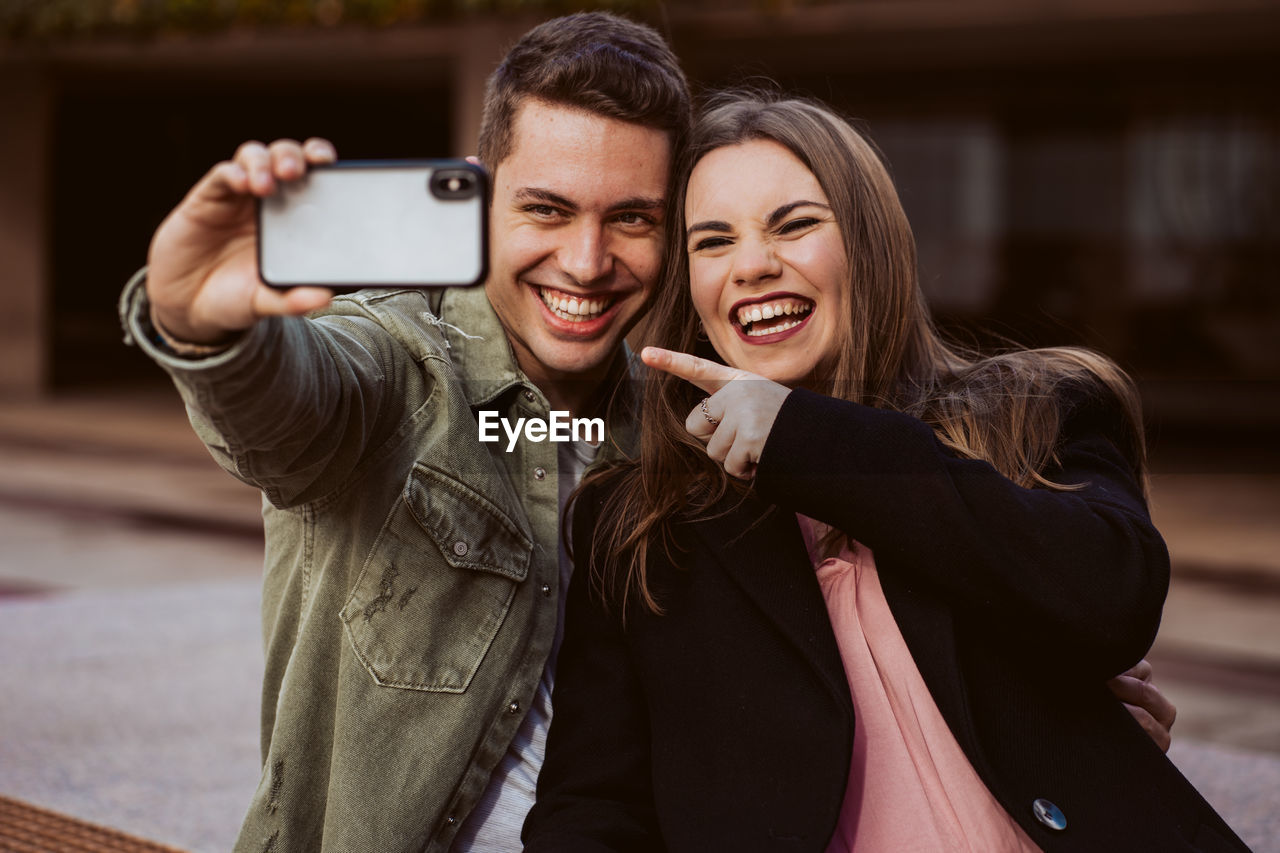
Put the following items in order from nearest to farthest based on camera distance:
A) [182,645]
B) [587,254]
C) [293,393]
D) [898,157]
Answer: [293,393] → [587,254] → [182,645] → [898,157]

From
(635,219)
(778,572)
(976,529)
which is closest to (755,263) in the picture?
(635,219)

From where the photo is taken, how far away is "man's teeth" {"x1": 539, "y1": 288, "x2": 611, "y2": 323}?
2510 millimetres

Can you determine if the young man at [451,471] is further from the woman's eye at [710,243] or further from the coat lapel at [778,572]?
the coat lapel at [778,572]

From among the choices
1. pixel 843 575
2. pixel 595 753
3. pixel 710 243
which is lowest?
pixel 595 753

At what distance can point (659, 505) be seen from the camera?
2.24 m

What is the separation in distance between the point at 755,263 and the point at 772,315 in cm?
9

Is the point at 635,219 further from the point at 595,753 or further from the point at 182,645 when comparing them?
the point at 182,645

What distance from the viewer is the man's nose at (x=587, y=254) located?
2.46m

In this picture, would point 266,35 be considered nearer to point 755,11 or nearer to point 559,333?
point 755,11

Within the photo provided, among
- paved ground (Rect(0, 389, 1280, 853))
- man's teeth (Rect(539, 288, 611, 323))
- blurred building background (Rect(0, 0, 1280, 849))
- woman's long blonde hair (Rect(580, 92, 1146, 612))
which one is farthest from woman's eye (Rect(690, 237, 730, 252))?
blurred building background (Rect(0, 0, 1280, 849))

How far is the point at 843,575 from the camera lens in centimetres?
214

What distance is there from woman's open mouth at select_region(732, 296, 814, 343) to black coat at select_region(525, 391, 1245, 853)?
34 cm

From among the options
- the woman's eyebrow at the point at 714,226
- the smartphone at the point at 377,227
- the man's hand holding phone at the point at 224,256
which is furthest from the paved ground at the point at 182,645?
the smartphone at the point at 377,227

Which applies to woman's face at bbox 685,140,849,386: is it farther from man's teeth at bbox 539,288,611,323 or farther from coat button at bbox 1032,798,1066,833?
coat button at bbox 1032,798,1066,833
